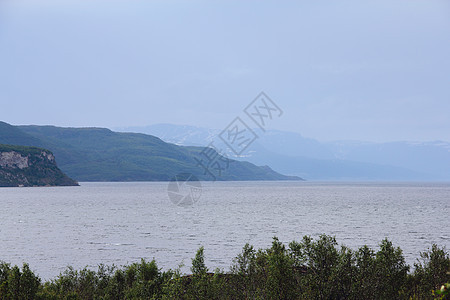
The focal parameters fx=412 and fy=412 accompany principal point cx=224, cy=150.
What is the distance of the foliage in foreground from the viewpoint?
1146 inches

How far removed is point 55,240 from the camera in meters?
91.0

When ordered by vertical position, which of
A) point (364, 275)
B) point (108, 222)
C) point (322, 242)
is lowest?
point (108, 222)

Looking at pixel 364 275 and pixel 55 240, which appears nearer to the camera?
pixel 364 275

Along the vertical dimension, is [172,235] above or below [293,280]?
below

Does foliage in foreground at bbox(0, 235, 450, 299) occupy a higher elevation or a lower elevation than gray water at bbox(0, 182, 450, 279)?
higher

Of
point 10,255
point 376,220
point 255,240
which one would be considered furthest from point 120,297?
point 376,220

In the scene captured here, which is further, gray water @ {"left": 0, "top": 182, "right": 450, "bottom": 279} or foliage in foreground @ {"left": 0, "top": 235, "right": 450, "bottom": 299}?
gray water @ {"left": 0, "top": 182, "right": 450, "bottom": 279}

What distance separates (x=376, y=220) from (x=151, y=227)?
68.5 meters

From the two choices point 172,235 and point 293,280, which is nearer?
point 293,280

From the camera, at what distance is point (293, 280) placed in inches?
1185

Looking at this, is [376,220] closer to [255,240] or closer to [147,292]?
[255,240]

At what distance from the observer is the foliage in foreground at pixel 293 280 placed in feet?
95.5

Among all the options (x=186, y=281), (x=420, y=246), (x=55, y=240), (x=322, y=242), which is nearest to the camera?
(x=322, y=242)

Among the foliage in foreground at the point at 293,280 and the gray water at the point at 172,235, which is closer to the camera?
the foliage in foreground at the point at 293,280
